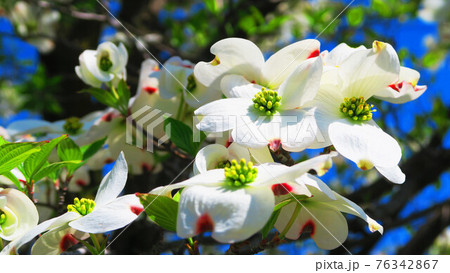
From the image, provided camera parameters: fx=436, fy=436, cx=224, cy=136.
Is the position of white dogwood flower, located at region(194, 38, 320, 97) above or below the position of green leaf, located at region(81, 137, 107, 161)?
above

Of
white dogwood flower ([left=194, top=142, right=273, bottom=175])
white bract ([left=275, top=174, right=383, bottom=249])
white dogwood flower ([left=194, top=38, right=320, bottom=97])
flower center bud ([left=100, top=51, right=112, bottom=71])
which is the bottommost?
white bract ([left=275, top=174, right=383, bottom=249])

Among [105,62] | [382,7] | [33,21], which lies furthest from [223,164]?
[33,21]

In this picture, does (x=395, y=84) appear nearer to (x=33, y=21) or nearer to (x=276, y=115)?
(x=276, y=115)

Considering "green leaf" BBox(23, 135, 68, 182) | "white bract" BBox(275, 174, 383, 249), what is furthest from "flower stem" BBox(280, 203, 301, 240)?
"green leaf" BBox(23, 135, 68, 182)

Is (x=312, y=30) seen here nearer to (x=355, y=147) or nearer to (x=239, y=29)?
(x=239, y=29)

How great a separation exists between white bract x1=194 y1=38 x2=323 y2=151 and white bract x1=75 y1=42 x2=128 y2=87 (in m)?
0.24

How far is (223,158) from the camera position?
624mm

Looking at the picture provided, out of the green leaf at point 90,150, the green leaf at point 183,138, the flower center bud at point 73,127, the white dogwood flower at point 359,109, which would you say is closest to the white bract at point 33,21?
the flower center bud at point 73,127

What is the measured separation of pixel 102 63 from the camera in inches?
35.8

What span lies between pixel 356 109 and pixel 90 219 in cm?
39

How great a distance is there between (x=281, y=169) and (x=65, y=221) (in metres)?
0.29

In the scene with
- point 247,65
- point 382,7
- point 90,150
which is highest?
point 247,65

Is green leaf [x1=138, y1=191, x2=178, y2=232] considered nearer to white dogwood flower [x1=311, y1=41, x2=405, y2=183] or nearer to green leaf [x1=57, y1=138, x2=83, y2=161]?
white dogwood flower [x1=311, y1=41, x2=405, y2=183]

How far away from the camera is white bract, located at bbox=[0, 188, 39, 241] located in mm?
608
